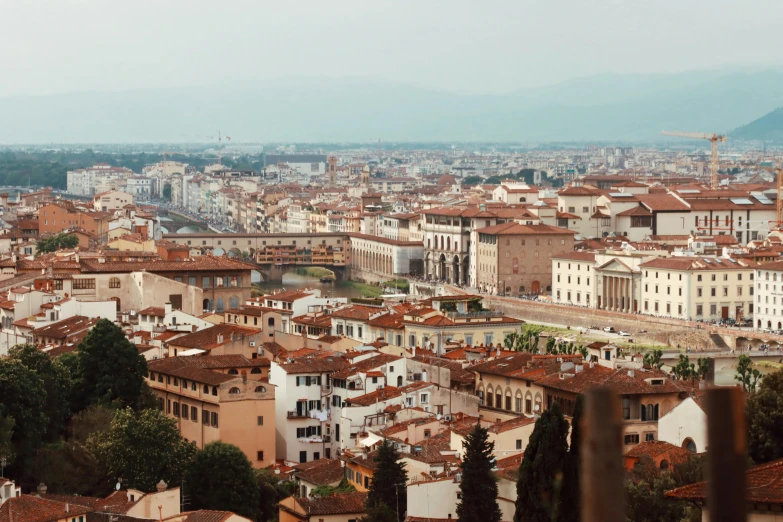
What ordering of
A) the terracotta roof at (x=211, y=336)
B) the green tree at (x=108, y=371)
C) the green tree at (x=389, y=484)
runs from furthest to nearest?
the terracotta roof at (x=211, y=336) → the green tree at (x=108, y=371) → the green tree at (x=389, y=484)

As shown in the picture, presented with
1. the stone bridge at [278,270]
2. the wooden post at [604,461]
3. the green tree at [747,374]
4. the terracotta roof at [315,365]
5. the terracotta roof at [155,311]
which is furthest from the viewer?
the stone bridge at [278,270]

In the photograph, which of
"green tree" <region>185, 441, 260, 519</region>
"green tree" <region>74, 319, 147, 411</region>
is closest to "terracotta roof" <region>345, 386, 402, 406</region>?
"green tree" <region>74, 319, 147, 411</region>

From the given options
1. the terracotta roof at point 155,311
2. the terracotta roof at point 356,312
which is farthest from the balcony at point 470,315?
the terracotta roof at point 155,311

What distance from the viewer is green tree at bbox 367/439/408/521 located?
40.0 feet

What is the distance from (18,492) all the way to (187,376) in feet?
16.2

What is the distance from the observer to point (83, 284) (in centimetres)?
2698

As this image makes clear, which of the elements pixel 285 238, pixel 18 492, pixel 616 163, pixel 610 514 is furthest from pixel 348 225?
pixel 616 163

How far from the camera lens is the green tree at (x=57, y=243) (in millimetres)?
41719

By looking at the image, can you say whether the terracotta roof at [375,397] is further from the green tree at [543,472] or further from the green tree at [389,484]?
the green tree at [543,472]

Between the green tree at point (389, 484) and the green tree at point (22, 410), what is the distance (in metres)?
4.12

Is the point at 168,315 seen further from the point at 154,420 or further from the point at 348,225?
the point at 348,225

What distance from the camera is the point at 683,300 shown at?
120ft

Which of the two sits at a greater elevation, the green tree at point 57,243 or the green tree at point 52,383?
the green tree at point 52,383

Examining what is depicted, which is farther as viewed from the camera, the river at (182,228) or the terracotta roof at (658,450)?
the river at (182,228)
